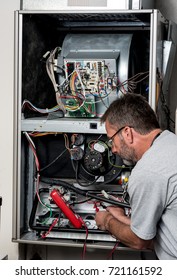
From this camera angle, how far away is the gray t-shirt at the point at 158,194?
206 cm

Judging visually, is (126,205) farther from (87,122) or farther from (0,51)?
(0,51)

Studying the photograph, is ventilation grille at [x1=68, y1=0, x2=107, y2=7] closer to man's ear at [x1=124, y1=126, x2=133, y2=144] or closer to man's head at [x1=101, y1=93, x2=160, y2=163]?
man's head at [x1=101, y1=93, x2=160, y2=163]

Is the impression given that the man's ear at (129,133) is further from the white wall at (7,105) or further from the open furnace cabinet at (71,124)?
the white wall at (7,105)

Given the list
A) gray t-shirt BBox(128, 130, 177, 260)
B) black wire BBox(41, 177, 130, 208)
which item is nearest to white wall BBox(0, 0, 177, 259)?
black wire BBox(41, 177, 130, 208)

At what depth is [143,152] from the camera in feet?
7.49

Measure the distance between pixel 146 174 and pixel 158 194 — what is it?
92 millimetres

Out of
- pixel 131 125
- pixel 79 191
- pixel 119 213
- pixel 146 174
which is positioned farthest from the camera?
pixel 79 191

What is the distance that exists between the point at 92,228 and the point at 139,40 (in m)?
1.07

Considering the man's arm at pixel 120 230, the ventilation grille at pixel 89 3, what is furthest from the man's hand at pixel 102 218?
the ventilation grille at pixel 89 3

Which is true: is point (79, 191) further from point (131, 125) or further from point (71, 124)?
point (131, 125)

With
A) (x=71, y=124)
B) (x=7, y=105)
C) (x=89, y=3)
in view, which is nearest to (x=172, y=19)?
(x=89, y=3)

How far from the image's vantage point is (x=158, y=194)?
2.07 m
